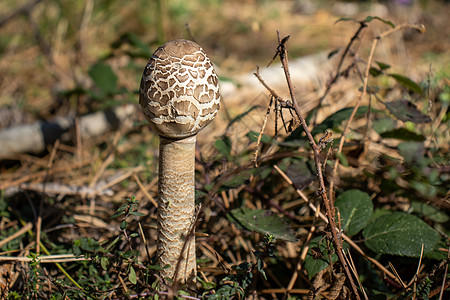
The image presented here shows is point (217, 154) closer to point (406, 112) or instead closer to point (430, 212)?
point (406, 112)

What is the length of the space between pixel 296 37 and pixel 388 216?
4514 mm

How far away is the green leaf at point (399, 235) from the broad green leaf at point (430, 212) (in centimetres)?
19

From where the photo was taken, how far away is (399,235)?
178 centimetres

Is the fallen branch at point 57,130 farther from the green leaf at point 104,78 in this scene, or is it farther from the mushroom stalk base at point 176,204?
the mushroom stalk base at point 176,204

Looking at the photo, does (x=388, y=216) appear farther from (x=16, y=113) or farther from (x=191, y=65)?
(x=16, y=113)

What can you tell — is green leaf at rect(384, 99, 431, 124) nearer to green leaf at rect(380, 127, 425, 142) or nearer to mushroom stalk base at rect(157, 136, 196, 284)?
green leaf at rect(380, 127, 425, 142)

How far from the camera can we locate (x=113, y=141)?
3471 mm

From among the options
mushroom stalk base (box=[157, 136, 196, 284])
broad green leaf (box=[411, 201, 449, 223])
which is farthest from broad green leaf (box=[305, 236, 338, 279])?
broad green leaf (box=[411, 201, 449, 223])

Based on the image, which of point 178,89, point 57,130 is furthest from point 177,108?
point 57,130

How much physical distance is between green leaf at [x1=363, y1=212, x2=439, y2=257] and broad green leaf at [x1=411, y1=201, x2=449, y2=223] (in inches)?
7.7

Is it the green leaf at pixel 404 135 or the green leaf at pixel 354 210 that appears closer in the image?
the green leaf at pixel 354 210

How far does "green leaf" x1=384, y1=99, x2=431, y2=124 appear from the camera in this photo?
→ 198 centimetres

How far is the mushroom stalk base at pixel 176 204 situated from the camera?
5.23 feet

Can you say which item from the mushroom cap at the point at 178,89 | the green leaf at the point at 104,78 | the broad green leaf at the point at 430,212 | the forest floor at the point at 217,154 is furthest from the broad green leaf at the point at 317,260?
the green leaf at the point at 104,78
